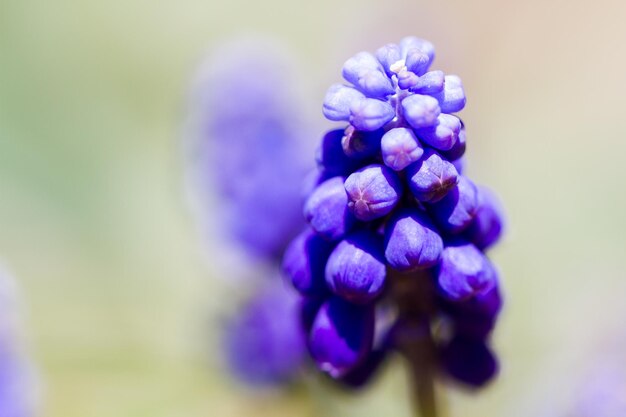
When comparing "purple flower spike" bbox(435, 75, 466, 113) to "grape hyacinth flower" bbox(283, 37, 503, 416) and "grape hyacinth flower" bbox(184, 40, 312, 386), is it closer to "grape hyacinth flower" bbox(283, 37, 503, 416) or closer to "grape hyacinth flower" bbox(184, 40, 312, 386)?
"grape hyacinth flower" bbox(283, 37, 503, 416)

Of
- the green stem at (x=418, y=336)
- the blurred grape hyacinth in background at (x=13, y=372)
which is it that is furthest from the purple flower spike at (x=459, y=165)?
the blurred grape hyacinth in background at (x=13, y=372)

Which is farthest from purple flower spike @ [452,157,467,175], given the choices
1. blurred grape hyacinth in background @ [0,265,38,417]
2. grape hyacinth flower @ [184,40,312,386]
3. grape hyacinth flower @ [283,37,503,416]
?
blurred grape hyacinth in background @ [0,265,38,417]

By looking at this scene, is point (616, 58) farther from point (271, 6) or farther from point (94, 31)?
point (94, 31)

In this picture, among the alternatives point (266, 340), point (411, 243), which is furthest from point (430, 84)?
point (266, 340)

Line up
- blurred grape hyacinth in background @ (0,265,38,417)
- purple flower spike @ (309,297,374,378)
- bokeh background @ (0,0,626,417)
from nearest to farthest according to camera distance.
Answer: purple flower spike @ (309,297,374,378) < blurred grape hyacinth in background @ (0,265,38,417) < bokeh background @ (0,0,626,417)

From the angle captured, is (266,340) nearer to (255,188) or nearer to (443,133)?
(255,188)

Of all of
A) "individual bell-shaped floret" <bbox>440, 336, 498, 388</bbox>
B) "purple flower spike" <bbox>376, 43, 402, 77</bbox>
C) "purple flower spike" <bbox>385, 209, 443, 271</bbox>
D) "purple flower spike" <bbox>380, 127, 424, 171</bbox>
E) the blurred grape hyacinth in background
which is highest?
the blurred grape hyacinth in background

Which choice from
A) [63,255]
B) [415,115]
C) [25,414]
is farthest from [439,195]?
[63,255]
